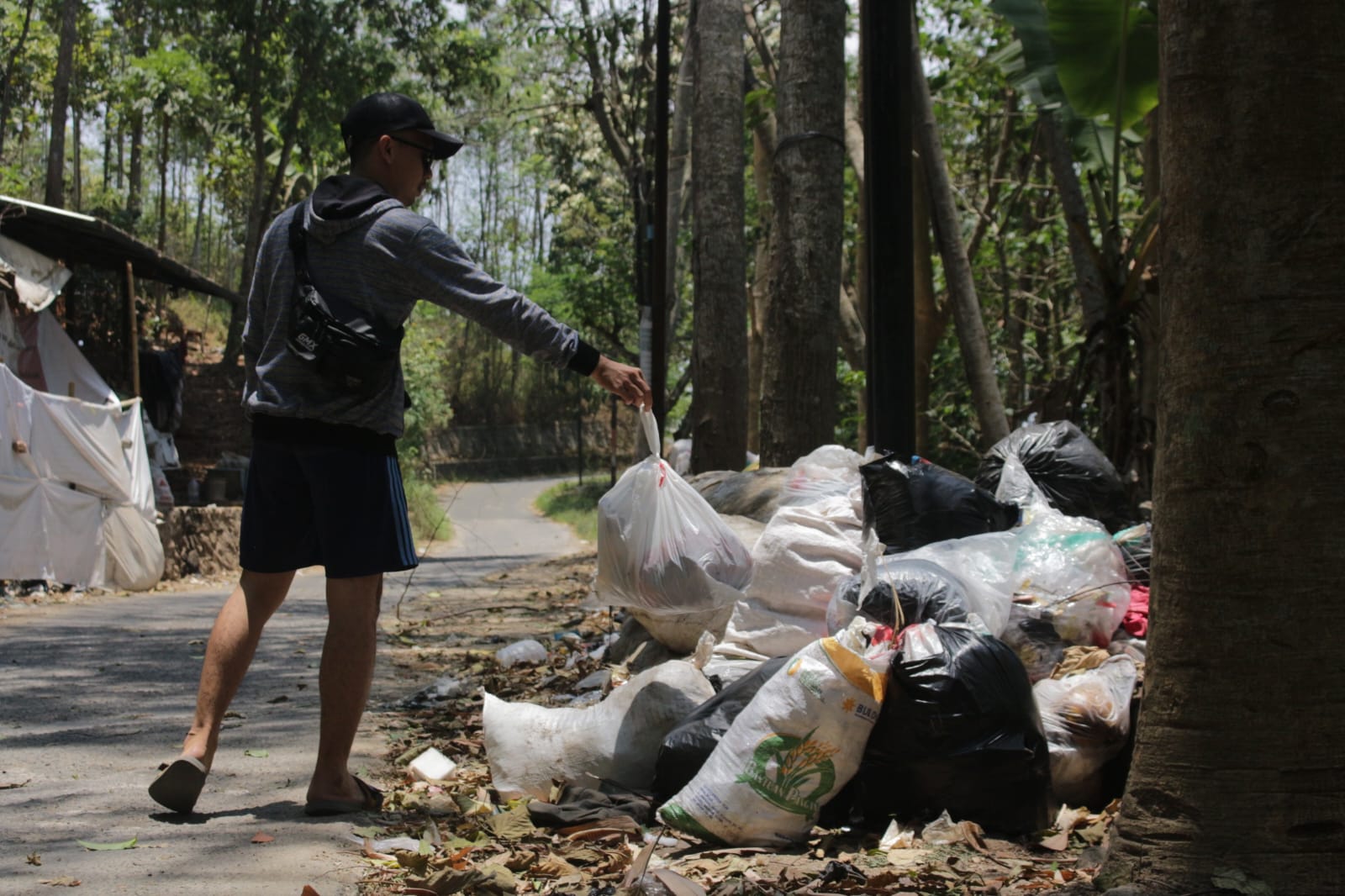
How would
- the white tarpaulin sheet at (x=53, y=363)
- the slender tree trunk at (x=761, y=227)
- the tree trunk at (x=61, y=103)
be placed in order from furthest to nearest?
the tree trunk at (x=61, y=103), the slender tree trunk at (x=761, y=227), the white tarpaulin sheet at (x=53, y=363)

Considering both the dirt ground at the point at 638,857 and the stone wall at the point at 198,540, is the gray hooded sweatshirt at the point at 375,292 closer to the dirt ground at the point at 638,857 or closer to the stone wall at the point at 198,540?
the dirt ground at the point at 638,857

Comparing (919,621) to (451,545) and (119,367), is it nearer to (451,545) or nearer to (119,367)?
(119,367)

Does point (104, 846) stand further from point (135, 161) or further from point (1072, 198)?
point (135, 161)

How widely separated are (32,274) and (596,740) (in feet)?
31.5

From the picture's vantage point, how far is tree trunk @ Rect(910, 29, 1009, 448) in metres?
8.05

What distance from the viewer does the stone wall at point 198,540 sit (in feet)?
38.9

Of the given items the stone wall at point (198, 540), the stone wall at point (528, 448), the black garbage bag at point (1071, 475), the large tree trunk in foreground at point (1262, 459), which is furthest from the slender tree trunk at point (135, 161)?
the large tree trunk in foreground at point (1262, 459)

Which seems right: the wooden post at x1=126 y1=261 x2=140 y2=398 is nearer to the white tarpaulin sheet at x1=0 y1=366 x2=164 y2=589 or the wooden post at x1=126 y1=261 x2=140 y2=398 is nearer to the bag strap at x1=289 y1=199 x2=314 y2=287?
the white tarpaulin sheet at x1=0 y1=366 x2=164 y2=589

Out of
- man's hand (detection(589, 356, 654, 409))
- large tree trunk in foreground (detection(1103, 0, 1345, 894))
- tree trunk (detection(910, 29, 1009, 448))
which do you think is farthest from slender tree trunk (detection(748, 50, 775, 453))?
large tree trunk in foreground (detection(1103, 0, 1345, 894))

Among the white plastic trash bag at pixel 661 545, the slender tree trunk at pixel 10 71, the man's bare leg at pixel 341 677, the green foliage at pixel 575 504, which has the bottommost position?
the green foliage at pixel 575 504

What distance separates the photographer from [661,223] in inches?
410

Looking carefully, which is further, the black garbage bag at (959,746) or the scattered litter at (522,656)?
the scattered litter at (522,656)

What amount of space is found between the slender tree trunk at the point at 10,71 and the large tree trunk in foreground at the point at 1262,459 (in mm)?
22651

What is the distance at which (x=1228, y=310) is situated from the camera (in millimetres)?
2225
